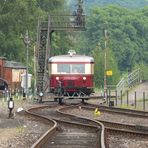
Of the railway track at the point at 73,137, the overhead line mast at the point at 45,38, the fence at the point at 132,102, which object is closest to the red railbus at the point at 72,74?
the fence at the point at 132,102

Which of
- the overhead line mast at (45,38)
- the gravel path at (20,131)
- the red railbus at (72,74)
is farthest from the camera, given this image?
the overhead line mast at (45,38)

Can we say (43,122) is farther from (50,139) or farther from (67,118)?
(50,139)

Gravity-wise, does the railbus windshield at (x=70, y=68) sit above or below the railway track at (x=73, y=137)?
above

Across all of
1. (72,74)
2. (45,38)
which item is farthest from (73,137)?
(45,38)

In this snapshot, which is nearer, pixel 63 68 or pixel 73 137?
pixel 73 137

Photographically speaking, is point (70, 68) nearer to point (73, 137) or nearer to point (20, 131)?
point (20, 131)

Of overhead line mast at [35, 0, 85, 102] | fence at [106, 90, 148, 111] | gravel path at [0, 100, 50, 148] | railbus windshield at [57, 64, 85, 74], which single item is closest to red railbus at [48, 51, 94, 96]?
railbus windshield at [57, 64, 85, 74]

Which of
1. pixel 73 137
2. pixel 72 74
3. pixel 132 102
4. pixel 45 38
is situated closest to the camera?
pixel 73 137

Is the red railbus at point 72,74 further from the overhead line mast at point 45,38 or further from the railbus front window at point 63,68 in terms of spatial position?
the overhead line mast at point 45,38

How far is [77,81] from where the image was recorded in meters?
34.3

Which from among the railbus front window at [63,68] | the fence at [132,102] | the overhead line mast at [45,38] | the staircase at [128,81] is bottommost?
the fence at [132,102]

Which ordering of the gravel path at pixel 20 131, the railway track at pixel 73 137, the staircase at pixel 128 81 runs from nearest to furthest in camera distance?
the railway track at pixel 73 137
the gravel path at pixel 20 131
the staircase at pixel 128 81

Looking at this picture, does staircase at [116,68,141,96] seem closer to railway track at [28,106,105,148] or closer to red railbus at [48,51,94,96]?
red railbus at [48,51,94,96]

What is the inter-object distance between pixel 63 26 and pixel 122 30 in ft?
287
